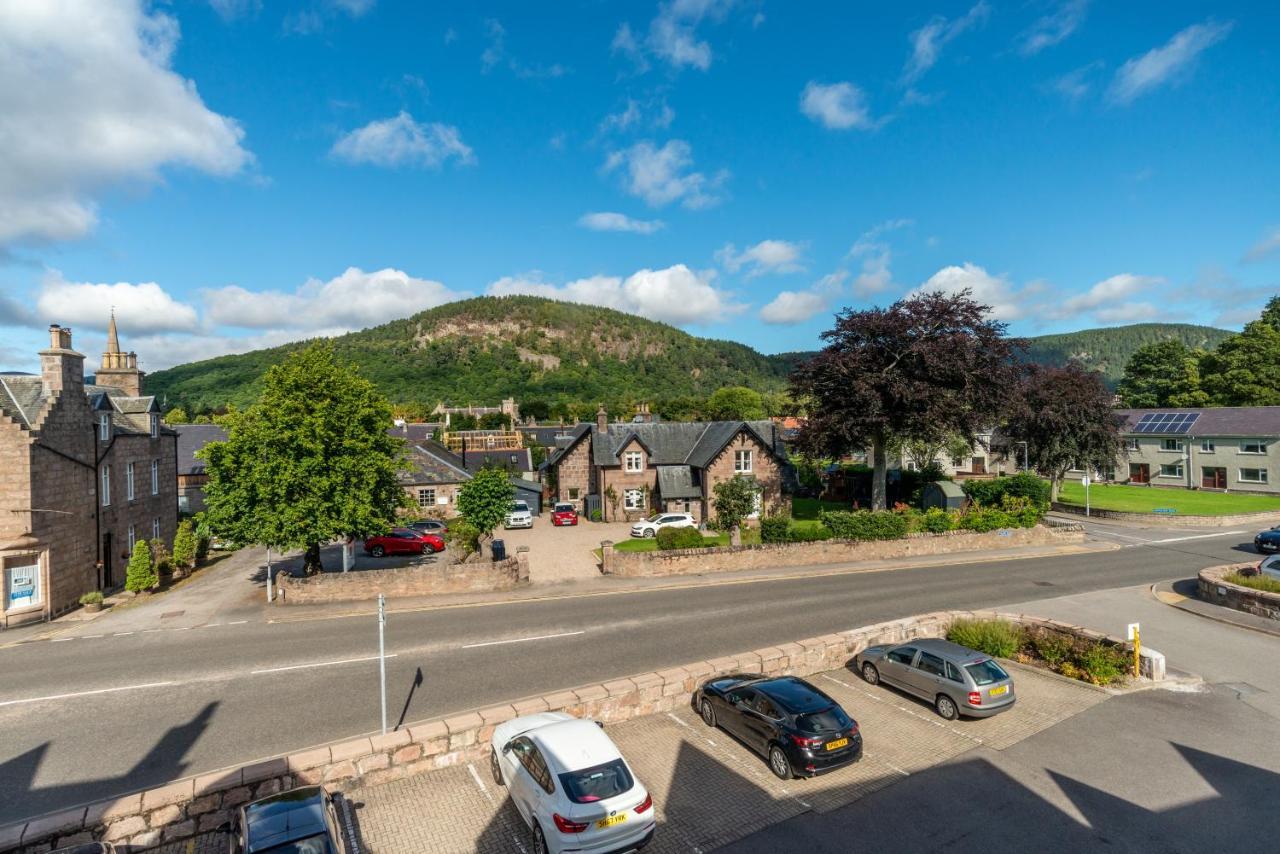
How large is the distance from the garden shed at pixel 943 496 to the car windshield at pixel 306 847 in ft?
134

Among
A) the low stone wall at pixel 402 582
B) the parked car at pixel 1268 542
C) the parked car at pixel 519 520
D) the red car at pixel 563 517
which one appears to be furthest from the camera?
the red car at pixel 563 517

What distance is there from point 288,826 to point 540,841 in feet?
10.9

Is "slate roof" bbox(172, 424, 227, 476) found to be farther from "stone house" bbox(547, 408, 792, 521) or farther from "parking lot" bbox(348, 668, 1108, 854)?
"parking lot" bbox(348, 668, 1108, 854)

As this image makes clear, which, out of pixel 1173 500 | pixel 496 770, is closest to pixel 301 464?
A: pixel 496 770

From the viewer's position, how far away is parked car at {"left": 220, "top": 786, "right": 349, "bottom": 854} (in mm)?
7633

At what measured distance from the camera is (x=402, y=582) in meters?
25.9

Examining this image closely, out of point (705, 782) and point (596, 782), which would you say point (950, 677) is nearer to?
point (705, 782)

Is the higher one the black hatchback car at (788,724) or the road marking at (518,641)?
the black hatchback car at (788,724)

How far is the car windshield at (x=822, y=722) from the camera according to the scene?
1130 centimetres

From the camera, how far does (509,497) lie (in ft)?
100

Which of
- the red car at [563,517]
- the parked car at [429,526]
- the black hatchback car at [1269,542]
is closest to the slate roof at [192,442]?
the parked car at [429,526]

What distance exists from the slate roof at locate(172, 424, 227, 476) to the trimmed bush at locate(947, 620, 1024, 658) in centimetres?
5278

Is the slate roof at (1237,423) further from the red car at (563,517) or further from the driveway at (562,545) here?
the red car at (563,517)

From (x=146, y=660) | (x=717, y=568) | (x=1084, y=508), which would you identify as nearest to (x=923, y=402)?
(x=717, y=568)
